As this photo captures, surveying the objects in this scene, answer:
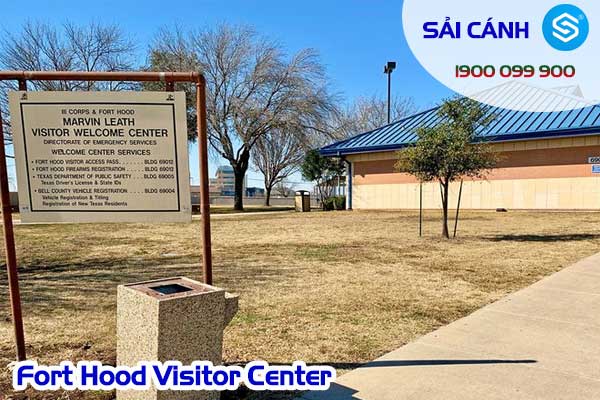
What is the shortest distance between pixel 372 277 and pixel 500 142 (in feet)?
61.7

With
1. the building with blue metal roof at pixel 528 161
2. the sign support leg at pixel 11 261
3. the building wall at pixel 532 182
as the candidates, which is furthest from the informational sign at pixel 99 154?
the building wall at pixel 532 182

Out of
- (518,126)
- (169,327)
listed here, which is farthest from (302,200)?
(169,327)

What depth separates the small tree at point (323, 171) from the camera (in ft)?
121

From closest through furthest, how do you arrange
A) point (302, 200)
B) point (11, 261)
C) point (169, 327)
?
point (169, 327)
point (11, 261)
point (302, 200)

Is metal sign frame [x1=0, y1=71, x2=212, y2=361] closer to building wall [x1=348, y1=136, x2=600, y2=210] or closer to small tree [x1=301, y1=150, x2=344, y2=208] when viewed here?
building wall [x1=348, y1=136, x2=600, y2=210]

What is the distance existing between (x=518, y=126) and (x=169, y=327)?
24.0m

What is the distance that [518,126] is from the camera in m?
22.7

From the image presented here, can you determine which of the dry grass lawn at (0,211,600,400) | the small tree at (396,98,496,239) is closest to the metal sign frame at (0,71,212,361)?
the dry grass lawn at (0,211,600,400)

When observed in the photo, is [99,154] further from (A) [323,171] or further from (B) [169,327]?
(A) [323,171]

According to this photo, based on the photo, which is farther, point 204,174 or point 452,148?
point 452,148

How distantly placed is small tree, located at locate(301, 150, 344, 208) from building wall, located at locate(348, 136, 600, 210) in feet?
34.5

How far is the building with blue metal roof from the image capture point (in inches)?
818

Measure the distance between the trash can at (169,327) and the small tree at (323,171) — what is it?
33580 mm

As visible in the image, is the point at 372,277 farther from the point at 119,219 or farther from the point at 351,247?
the point at 119,219
